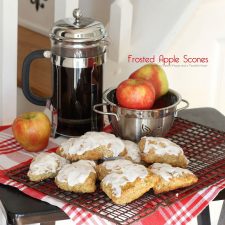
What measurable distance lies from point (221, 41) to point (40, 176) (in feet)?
3.67

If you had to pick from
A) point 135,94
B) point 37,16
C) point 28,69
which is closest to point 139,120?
point 135,94

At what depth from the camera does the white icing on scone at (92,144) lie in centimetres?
112

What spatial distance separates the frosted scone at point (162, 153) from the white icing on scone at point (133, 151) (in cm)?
1

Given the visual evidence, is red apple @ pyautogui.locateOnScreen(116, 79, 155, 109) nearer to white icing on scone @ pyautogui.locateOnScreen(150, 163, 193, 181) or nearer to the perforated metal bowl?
the perforated metal bowl

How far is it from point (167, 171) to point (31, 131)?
31 centimetres

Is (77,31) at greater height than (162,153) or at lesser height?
greater

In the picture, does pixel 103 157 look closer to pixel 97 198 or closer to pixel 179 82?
pixel 97 198

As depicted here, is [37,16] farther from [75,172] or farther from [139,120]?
[75,172]

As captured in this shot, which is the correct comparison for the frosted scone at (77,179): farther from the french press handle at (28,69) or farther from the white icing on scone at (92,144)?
the french press handle at (28,69)

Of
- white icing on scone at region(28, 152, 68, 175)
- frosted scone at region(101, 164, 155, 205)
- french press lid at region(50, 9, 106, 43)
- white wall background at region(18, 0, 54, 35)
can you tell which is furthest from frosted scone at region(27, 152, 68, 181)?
white wall background at region(18, 0, 54, 35)

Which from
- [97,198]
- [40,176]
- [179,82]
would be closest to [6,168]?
[40,176]

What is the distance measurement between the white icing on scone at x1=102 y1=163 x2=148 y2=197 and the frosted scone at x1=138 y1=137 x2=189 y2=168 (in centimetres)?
7

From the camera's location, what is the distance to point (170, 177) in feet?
3.43

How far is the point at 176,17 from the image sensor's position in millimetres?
1821
